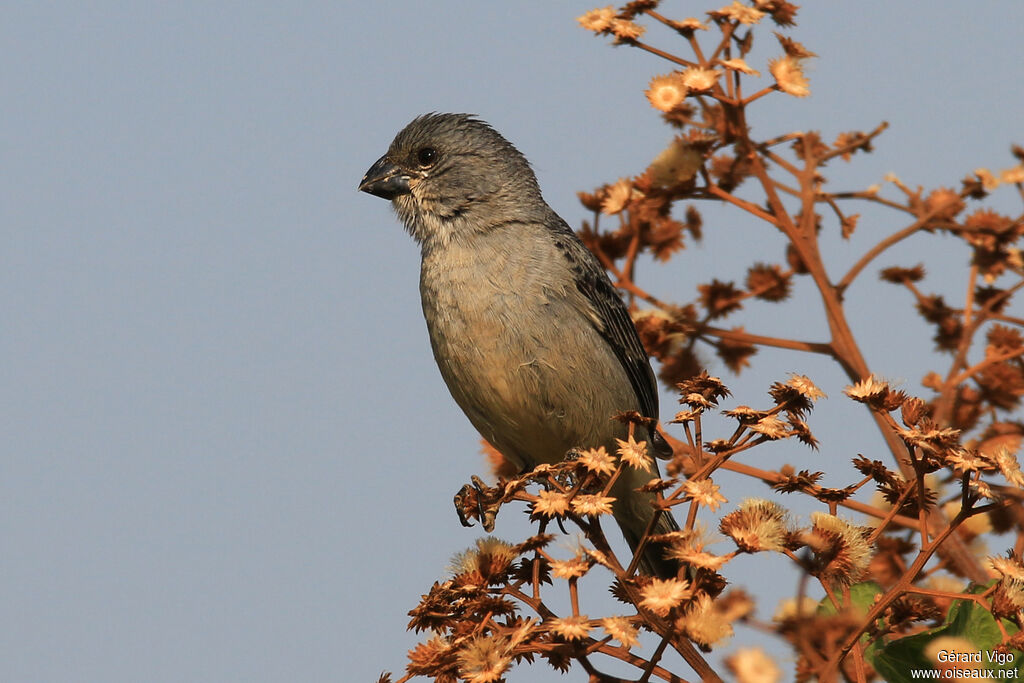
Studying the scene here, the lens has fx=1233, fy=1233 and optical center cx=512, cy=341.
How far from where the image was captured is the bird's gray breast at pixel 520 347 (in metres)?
6.03

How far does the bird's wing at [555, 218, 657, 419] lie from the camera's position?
6566 mm

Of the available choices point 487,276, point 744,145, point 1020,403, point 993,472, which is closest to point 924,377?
point 1020,403

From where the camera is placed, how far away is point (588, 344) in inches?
250

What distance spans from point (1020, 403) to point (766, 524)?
7.67 feet

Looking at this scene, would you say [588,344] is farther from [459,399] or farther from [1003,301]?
[1003,301]

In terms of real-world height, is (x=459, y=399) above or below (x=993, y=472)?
above

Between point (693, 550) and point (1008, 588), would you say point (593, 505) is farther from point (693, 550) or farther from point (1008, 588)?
point (1008, 588)

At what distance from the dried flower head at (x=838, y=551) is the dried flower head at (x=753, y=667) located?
0.70 metres

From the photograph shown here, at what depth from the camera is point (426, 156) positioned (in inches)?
281

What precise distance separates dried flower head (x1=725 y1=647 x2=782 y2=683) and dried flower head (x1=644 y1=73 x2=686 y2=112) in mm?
3031

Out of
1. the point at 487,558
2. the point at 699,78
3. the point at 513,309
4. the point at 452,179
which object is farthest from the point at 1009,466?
the point at 452,179

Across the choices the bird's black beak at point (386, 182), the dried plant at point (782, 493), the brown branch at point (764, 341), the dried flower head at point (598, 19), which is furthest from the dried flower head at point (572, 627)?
the bird's black beak at point (386, 182)

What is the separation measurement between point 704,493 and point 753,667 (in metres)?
0.83

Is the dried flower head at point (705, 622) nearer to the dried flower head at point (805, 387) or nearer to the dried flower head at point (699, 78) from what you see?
the dried flower head at point (805, 387)
